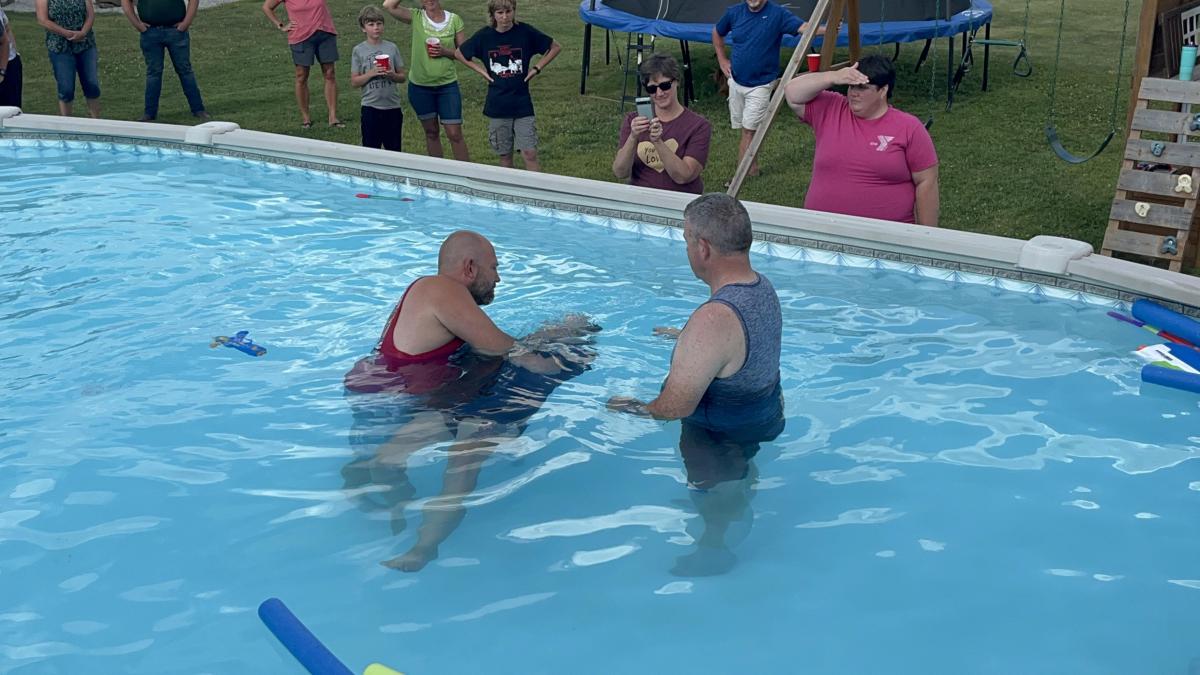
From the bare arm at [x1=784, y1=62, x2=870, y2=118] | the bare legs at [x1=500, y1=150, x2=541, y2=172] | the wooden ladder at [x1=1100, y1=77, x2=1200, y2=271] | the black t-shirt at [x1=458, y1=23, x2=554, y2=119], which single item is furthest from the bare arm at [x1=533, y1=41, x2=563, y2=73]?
the wooden ladder at [x1=1100, y1=77, x2=1200, y2=271]

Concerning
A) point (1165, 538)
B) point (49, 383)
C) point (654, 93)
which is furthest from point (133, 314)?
point (1165, 538)

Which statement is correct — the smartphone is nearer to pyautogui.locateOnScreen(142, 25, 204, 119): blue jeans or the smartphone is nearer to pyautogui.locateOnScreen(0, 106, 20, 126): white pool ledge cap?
pyautogui.locateOnScreen(0, 106, 20, 126): white pool ledge cap

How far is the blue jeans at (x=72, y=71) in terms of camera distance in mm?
11898

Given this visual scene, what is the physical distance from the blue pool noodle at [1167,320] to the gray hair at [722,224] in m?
2.95

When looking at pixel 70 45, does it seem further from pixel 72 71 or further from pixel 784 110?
pixel 784 110

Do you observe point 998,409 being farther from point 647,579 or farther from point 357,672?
point 357,672

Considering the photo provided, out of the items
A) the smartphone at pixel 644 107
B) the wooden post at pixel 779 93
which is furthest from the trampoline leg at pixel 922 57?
the smartphone at pixel 644 107

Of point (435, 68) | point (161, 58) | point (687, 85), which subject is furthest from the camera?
point (687, 85)

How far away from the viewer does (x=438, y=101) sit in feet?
31.9

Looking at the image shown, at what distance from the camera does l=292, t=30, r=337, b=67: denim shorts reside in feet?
39.7

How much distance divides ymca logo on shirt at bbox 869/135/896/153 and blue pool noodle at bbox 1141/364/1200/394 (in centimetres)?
183

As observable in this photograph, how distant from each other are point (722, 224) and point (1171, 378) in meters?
2.73

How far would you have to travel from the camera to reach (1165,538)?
4.59m

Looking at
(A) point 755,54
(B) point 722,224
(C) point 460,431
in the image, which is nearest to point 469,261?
(C) point 460,431
